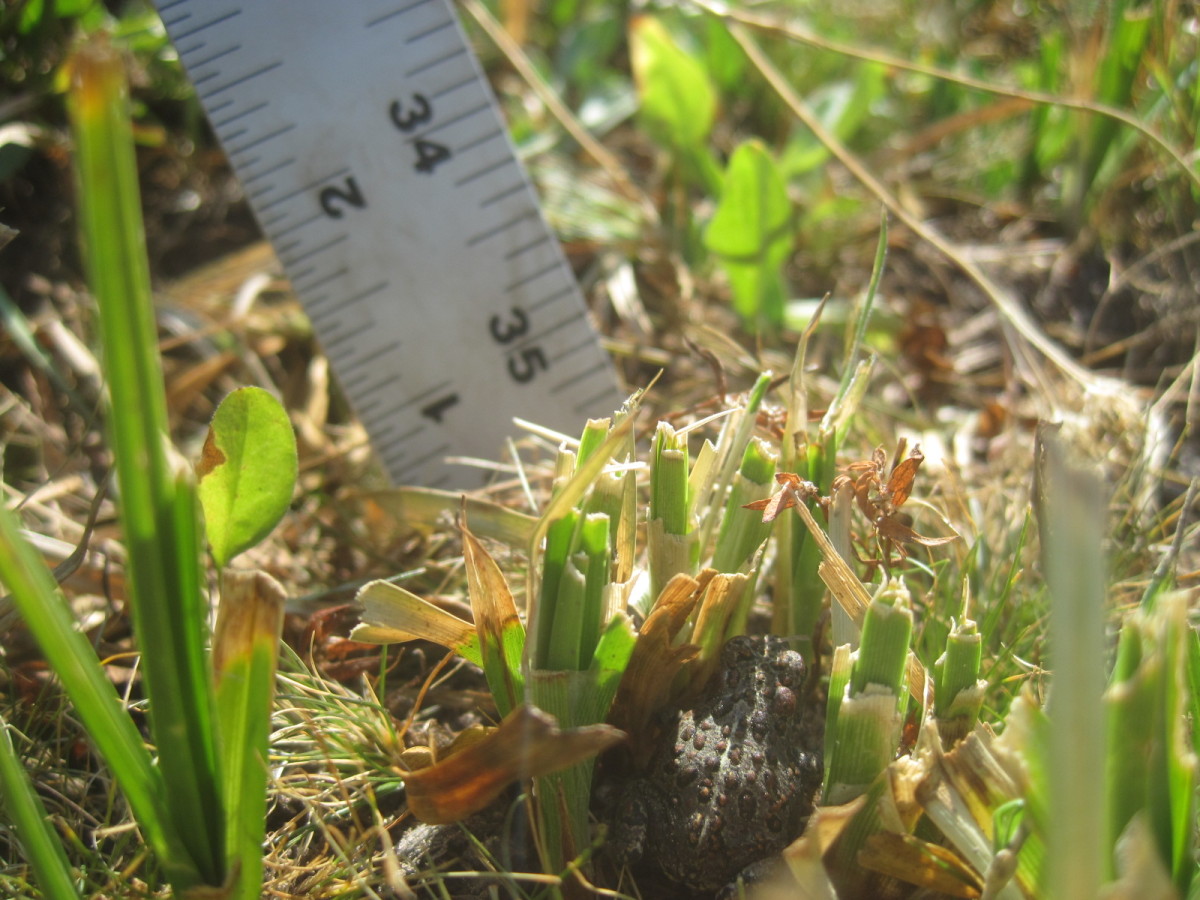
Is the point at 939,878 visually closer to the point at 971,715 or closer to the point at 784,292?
the point at 971,715

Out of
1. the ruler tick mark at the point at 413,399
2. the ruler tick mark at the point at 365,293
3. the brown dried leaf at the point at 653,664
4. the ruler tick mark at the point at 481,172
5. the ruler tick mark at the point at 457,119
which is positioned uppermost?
the ruler tick mark at the point at 457,119

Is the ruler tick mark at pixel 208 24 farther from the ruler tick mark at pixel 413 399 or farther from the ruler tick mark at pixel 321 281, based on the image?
the ruler tick mark at pixel 413 399

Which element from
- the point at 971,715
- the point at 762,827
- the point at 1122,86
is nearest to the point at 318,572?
the point at 762,827

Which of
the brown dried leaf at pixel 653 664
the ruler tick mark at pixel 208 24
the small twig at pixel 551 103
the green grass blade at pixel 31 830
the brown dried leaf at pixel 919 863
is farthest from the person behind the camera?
the small twig at pixel 551 103

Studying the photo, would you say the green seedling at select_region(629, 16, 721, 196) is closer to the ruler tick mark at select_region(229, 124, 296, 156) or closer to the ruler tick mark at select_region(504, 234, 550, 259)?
the ruler tick mark at select_region(504, 234, 550, 259)

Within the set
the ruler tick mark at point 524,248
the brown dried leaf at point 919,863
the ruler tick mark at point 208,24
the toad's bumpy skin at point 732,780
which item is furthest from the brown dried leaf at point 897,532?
the ruler tick mark at point 208,24

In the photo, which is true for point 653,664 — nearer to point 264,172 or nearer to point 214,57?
point 264,172
